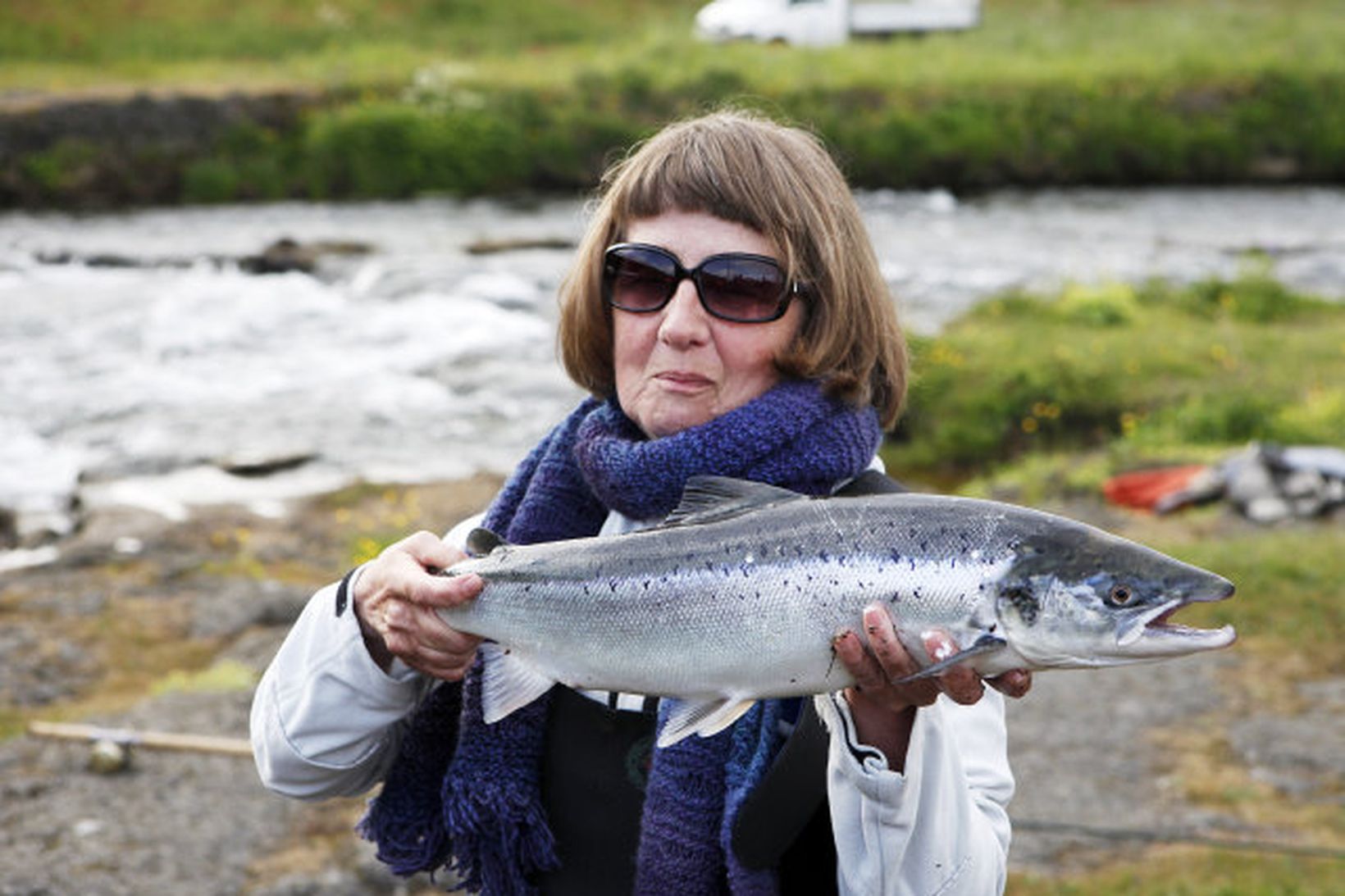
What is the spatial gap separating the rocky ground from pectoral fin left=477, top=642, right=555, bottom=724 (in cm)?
338

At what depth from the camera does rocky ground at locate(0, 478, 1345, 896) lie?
636 cm

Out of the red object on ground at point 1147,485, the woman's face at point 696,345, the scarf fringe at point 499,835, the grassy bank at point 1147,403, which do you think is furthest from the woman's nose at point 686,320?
the red object on ground at point 1147,485

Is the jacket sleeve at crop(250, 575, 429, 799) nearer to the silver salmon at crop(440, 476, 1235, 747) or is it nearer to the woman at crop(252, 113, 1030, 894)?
the woman at crop(252, 113, 1030, 894)

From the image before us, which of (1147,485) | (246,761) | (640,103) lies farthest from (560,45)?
(246,761)

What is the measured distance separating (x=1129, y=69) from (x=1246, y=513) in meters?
20.1

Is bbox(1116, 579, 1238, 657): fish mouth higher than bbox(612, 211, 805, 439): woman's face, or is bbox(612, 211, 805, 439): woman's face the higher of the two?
bbox(612, 211, 805, 439): woman's face

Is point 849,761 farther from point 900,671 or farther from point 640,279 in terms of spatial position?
point 640,279

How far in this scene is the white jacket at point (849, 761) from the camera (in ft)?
8.67

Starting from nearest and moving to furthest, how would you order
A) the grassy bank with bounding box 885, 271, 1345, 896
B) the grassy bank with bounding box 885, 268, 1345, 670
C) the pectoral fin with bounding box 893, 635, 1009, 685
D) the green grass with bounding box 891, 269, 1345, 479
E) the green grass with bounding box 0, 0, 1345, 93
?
the pectoral fin with bounding box 893, 635, 1009, 685, the grassy bank with bounding box 885, 271, 1345, 896, the grassy bank with bounding box 885, 268, 1345, 670, the green grass with bounding box 891, 269, 1345, 479, the green grass with bounding box 0, 0, 1345, 93

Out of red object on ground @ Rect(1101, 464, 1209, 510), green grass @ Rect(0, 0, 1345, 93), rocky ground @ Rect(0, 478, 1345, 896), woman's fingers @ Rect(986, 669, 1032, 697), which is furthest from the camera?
green grass @ Rect(0, 0, 1345, 93)

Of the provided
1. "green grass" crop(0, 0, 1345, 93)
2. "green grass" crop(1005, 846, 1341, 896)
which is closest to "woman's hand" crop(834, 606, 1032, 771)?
"green grass" crop(1005, 846, 1341, 896)

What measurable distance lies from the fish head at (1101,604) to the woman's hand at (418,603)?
38.6 inches

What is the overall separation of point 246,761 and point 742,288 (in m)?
4.86

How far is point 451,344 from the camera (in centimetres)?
1761
